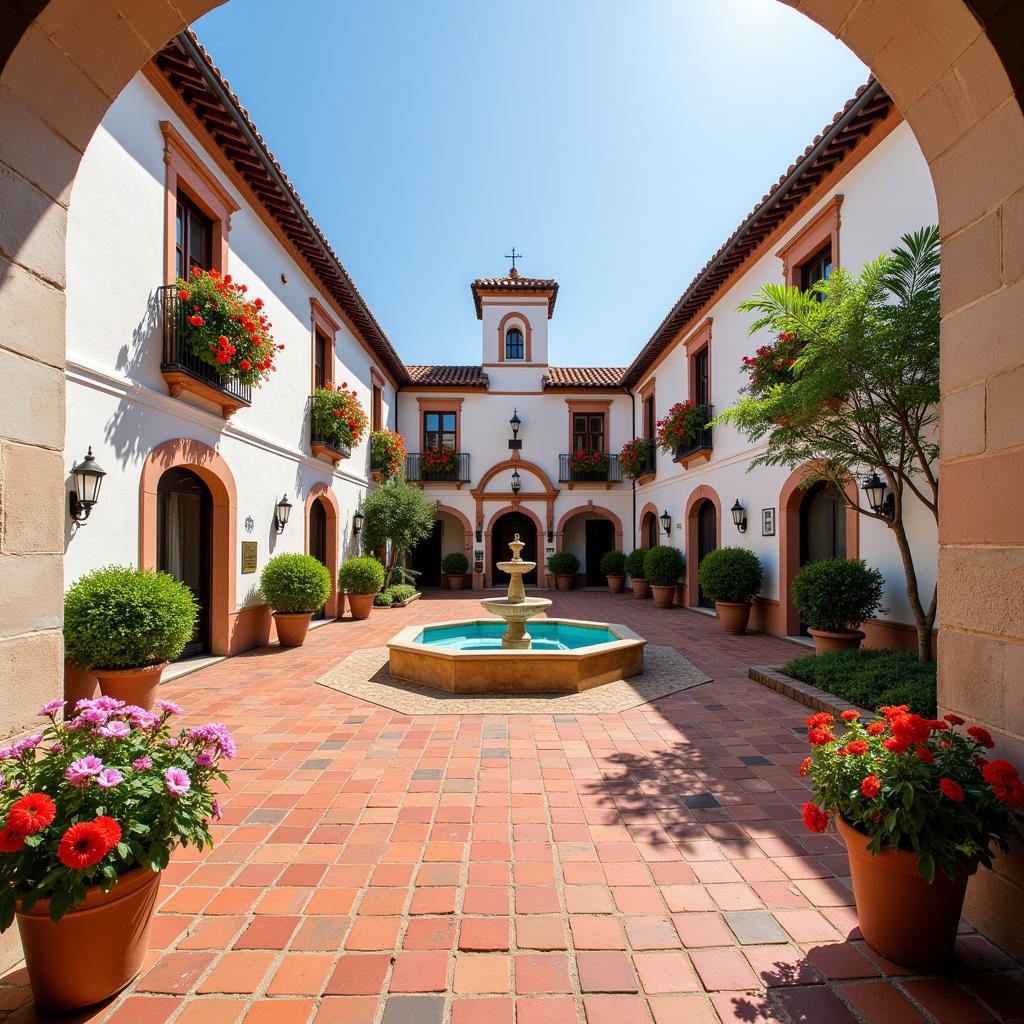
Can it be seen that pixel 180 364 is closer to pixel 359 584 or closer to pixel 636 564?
pixel 359 584

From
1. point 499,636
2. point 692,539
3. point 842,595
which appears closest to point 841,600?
point 842,595

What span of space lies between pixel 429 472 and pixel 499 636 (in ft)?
34.0

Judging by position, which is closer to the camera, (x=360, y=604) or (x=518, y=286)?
(x=360, y=604)

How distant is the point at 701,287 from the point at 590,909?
38.4 feet

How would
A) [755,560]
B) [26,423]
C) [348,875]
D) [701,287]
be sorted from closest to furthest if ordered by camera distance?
[26,423] < [348,875] < [755,560] < [701,287]

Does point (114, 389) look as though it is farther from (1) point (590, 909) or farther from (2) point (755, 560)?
(2) point (755, 560)

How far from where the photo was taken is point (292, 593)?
27.6 ft

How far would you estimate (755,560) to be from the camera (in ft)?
32.1

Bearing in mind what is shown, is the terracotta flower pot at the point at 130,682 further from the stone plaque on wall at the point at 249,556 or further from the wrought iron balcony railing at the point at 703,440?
the wrought iron balcony railing at the point at 703,440

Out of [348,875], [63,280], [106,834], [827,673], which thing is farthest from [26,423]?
[827,673]

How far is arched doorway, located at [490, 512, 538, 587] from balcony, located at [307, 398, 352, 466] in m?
8.20

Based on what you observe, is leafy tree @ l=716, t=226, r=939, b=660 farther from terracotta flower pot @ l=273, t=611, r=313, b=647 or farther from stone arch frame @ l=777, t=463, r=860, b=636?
terracotta flower pot @ l=273, t=611, r=313, b=647

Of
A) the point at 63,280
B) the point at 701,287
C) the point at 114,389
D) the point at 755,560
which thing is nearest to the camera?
the point at 63,280

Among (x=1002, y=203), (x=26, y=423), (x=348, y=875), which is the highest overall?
(x=1002, y=203)
